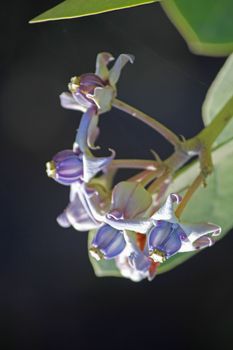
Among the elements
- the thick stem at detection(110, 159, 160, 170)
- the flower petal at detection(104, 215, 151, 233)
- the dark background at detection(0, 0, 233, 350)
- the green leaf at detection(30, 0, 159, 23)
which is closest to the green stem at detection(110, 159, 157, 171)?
the thick stem at detection(110, 159, 160, 170)

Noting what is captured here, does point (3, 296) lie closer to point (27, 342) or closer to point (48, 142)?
point (27, 342)

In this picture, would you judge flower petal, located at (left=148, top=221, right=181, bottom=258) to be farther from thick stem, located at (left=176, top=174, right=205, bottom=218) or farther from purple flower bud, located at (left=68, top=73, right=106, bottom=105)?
purple flower bud, located at (left=68, top=73, right=106, bottom=105)

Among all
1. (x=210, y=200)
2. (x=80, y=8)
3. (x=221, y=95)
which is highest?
(x=80, y=8)

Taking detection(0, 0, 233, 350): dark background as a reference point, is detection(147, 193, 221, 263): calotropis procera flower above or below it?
above

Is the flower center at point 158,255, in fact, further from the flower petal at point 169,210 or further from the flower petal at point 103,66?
the flower petal at point 103,66

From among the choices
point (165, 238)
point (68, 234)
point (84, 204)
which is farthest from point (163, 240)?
point (68, 234)

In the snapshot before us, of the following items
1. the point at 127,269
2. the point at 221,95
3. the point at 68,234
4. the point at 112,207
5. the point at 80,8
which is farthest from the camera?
the point at 68,234

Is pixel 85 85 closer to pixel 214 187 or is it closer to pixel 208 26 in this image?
pixel 208 26
